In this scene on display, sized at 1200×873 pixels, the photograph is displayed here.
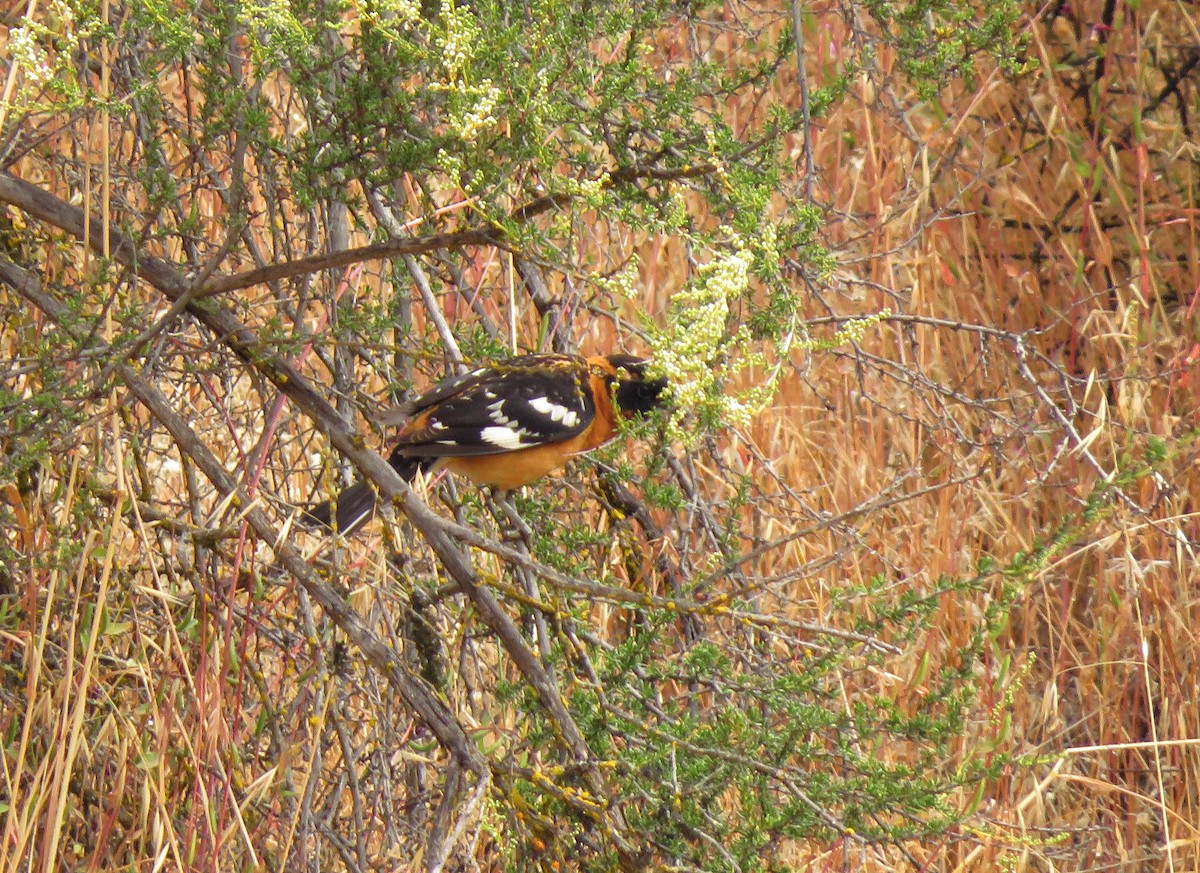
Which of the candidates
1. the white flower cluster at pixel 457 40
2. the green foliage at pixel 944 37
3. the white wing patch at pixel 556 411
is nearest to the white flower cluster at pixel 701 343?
the white flower cluster at pixel 457 40

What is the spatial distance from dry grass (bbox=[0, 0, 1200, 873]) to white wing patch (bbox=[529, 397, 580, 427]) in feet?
1.24

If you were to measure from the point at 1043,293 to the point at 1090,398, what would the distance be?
2.31ft

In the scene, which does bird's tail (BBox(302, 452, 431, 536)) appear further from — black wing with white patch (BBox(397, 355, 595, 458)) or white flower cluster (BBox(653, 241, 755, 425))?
white flower cluster (BBox(653, 241, 755, 425))

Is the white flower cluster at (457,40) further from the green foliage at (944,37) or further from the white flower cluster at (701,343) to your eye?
the green foliage at (944,37)

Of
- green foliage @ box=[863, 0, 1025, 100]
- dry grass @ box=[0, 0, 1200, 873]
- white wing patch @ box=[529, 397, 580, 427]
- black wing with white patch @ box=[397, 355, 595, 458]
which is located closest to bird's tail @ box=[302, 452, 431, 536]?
dry grass @ box=[0, 0, 1200, 873]

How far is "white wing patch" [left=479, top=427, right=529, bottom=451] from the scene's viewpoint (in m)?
3.92

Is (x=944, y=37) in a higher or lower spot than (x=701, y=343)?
higher

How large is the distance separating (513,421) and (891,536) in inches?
69.5

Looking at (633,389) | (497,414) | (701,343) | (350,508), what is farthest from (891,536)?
(701,343)

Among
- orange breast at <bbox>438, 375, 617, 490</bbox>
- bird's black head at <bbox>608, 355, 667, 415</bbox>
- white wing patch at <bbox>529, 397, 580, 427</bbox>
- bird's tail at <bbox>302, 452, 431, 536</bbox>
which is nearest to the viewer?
bird's tail at <bbox>302, 452, 431, 536</bbox>

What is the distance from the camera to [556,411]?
4090mm

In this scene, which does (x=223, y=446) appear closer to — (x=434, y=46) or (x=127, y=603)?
(x=127, y=603)

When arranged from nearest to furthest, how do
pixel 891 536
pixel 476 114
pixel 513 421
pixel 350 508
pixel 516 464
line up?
pixel 476 114
pixel 350 508
pixel 516 464
pixel 513 421
pixel 891 536

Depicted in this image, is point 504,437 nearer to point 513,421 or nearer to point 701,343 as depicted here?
point 513,421
